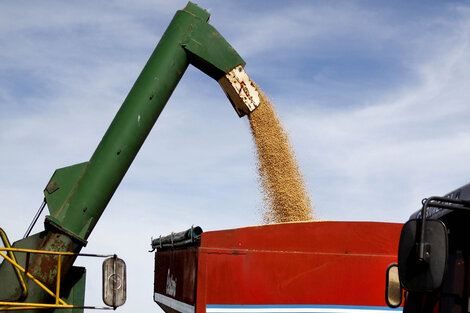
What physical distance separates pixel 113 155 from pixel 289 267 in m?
2.23

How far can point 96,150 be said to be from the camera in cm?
595

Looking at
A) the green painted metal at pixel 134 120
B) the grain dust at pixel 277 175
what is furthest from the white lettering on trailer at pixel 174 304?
the grain dust at pixel 277 175

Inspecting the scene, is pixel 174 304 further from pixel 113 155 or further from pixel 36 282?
pixel 113 155

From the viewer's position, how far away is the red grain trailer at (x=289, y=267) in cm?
571

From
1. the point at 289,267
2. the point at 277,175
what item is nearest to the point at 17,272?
the point at 289,267

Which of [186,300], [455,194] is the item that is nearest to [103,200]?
[186,300]

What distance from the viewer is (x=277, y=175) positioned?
7.30m

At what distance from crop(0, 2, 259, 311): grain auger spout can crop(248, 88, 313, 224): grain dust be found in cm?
87

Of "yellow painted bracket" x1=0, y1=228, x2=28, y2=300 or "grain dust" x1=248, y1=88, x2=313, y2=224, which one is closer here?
"yellow painted bracket" x1=0, y1=228, x2=28, y2=300

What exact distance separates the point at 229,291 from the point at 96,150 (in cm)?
206

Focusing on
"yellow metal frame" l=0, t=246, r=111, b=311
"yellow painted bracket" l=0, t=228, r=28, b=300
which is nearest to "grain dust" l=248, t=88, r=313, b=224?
"yellow metal frame" l=0, t=246, r=111, b=311

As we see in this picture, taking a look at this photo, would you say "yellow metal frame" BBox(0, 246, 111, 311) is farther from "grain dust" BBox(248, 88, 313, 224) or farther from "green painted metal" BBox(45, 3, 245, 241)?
"grain dust" BBox(248, 88, 313, 224)

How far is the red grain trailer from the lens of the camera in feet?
18.7

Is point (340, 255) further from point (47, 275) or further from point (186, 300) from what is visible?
point (47, 275)
